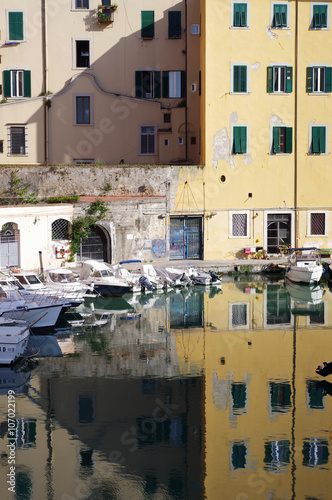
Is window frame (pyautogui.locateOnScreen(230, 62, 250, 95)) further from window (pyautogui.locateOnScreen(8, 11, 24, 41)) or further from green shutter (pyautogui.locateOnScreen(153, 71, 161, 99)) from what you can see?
window (pyautogui.locateOnScreen(8, 11, 24, 41))

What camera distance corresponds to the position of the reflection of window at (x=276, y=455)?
17328mm

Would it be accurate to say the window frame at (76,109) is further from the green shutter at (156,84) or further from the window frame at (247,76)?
the window frame at (247,76)

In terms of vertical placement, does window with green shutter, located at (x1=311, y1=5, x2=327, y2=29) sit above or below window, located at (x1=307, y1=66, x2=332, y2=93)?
above

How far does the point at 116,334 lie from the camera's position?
29.0 meters

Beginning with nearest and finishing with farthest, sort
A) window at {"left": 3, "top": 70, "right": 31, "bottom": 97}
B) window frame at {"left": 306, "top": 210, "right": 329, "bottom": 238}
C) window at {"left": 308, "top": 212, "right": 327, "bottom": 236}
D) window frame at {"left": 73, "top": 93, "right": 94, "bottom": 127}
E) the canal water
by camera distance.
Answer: the canal water < window frame at {"left": 306, "top": 210, "right": 329, "bottom": 238} < window at {"left": 308, "top": 212, "right": 327, "bottom": 236} < window frame at {"left": 73, "top": 93, "right": 94, "bottom": 127} < window at {"left": 3, "top": 70, "right": 31, "bottom": 97}

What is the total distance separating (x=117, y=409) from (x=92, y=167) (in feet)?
72.8

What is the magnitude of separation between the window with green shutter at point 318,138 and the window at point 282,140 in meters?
1.19

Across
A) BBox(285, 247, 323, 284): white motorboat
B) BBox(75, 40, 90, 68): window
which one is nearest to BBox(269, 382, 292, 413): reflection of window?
BBox(285, 247, 323, 284): white motorboat

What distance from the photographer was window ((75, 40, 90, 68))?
4484 cm

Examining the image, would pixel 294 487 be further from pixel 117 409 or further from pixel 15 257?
pixel 15 257

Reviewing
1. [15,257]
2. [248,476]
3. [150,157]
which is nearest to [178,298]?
[15,257]

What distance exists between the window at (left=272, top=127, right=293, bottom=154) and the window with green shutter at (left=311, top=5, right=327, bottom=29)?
537 centimetres

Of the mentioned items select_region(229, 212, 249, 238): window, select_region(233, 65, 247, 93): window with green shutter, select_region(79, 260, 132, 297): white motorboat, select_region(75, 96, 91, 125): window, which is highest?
select_region(233, 65, 247, 93): window with green shutter

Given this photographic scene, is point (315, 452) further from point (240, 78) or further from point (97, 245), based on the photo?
point (240, 78)
